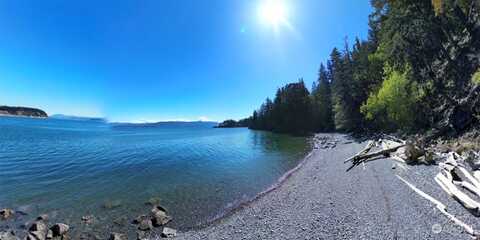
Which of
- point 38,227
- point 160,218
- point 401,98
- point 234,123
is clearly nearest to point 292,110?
point 401,98

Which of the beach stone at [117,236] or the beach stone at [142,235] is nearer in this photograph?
the beach stone at [117,236]

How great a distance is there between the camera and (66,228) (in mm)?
10070

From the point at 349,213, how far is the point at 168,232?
7639 millimetres

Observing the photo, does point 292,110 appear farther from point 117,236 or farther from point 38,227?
point 38,227

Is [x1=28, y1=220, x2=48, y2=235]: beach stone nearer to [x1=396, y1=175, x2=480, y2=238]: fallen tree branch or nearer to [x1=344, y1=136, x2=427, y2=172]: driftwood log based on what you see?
[x1=396, y1=175, x2=480, y2=238]: fallen tree branch

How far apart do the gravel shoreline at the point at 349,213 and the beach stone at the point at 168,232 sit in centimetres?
41

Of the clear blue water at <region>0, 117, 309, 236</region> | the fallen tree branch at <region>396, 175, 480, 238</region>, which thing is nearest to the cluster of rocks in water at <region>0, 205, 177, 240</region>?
the clear blue water at <region>0, 117, 309, 236</region>

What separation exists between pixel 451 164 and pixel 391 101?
19.1 meters

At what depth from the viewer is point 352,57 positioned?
5309 centimetres

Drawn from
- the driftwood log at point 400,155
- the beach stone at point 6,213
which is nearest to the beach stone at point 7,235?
the beach stone at point 6,213

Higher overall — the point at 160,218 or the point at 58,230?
the point at 160,218

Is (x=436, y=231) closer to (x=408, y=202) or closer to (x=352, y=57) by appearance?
(x=408, y=202)

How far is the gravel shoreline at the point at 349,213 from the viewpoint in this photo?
7482 mm

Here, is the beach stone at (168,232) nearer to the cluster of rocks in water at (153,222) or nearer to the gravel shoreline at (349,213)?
the cluster of rocks in water at (153,222)
